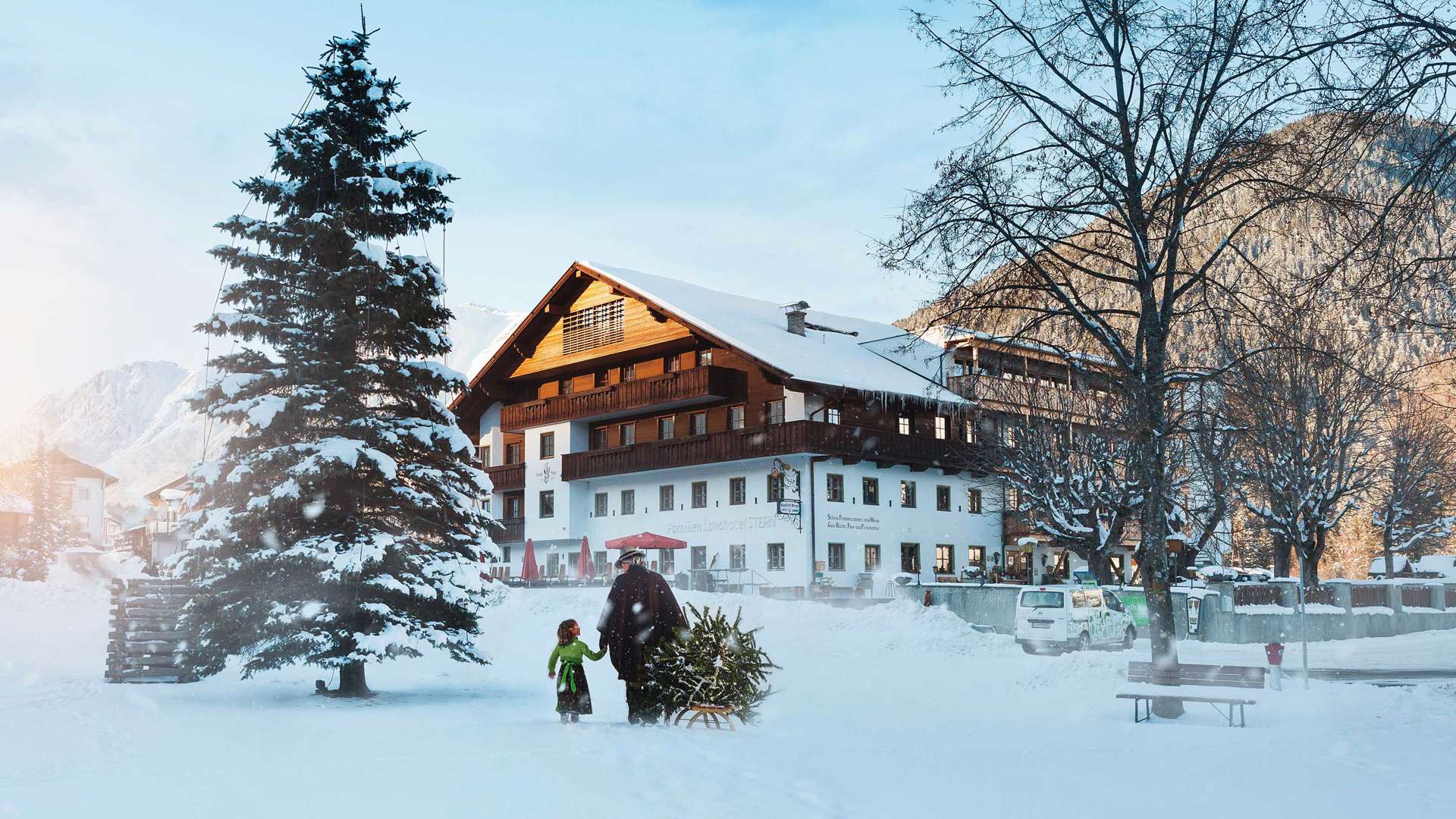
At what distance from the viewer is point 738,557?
47.2m

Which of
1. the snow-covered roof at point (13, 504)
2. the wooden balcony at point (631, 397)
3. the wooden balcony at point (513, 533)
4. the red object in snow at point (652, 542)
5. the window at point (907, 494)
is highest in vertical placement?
the wooden balcony at point (631, 397)

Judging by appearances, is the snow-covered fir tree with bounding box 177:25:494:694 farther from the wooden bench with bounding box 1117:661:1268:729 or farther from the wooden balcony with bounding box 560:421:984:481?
the wooden balcony with bounding box 560:421:984:481

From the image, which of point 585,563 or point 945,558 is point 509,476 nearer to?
point 585,563

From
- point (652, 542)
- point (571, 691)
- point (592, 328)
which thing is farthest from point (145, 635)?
point (592, 328)

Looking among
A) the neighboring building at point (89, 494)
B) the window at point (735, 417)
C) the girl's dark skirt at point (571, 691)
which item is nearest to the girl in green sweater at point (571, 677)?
the girl's dark skirt at point (571, 691)

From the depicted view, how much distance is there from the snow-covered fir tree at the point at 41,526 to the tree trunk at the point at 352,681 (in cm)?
5537

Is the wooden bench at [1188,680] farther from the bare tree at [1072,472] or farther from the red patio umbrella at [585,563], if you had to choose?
the red patio umbrella at [585,563]

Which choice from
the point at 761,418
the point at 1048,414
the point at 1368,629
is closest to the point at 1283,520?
the point at 1368,629

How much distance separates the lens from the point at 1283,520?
142 feet

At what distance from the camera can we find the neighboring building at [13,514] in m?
83.8

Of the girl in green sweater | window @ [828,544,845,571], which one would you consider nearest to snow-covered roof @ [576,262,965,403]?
window @ [828,544,845,571]

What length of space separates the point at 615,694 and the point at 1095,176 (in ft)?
35.4

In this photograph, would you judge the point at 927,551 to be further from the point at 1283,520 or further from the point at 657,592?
the point at 657,592

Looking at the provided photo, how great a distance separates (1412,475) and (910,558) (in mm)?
20164
